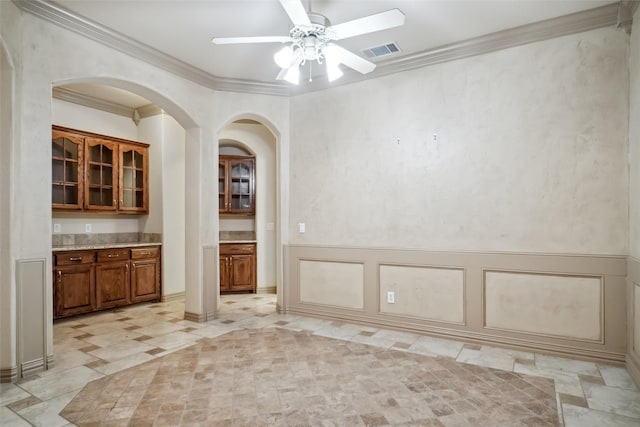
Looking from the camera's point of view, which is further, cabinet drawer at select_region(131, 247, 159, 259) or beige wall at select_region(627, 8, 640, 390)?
cabinet drawer at select_region(131, 247, 159, 259)

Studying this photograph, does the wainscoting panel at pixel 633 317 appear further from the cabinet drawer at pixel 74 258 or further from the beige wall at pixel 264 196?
the cabinet drawer at pixel 74 258

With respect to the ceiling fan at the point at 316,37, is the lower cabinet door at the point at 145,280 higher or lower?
lower

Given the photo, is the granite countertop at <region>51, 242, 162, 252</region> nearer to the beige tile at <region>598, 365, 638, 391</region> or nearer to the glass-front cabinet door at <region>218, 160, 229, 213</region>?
the glass-front cabinet door at <region>218, 160, 229, 213</region>

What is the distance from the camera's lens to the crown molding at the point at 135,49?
312cm

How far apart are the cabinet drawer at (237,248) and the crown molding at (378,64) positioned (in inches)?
104

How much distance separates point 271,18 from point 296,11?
0.97 m

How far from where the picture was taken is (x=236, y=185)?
6570 mm

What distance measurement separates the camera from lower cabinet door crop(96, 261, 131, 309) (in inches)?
197

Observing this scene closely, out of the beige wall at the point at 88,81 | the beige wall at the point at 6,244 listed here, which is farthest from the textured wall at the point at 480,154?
the beige wall at the point at 6,244

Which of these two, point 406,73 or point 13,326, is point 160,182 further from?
point 406,73

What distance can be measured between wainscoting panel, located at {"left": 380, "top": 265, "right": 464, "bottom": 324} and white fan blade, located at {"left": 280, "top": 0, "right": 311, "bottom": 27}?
9.08 ft

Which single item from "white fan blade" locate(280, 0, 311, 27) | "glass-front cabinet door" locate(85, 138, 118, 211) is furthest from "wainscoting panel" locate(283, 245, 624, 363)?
"glass-front cabinet door" locate(85, 138, 118, 211)

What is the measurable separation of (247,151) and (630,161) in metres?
5.48

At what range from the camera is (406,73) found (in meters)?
4.25
